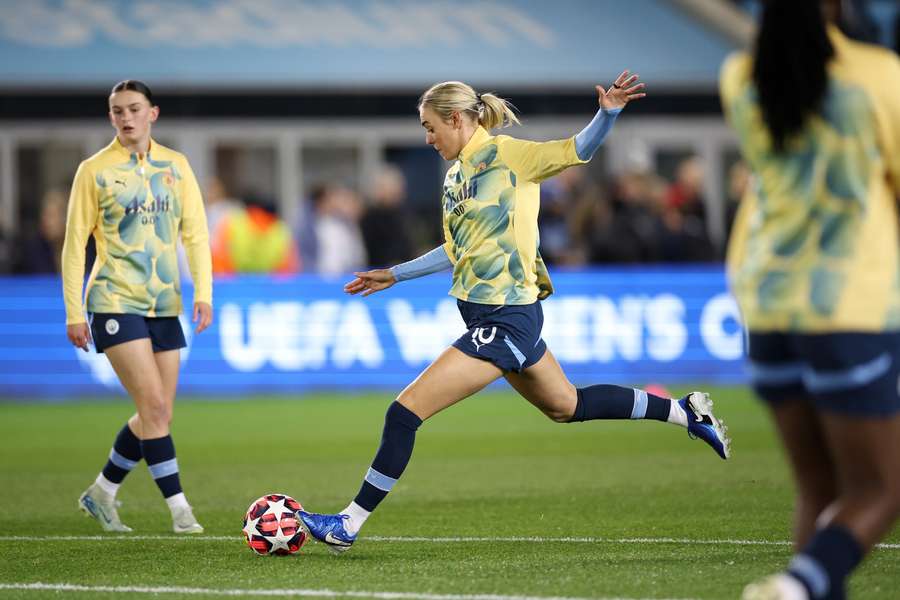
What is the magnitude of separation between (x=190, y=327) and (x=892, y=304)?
13.2 meters

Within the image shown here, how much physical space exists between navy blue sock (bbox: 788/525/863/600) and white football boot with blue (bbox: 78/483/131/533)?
5018 mm

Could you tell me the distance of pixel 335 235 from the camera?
762 inches

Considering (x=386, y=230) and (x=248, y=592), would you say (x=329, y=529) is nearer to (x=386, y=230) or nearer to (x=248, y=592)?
(x=248, y=592)

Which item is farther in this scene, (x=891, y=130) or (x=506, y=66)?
(x=506, y=66)

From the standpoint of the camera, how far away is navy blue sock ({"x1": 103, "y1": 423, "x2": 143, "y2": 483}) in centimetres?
870

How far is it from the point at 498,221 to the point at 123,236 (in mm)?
2280

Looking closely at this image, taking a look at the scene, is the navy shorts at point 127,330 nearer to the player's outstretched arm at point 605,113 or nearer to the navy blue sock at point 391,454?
the navy blue sock at point 391,454

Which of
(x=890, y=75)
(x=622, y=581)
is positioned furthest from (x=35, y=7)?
(x=890, y=75)

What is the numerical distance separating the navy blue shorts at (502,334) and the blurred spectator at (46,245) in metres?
12.1

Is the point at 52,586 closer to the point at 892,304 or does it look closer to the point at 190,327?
the point at 892,304

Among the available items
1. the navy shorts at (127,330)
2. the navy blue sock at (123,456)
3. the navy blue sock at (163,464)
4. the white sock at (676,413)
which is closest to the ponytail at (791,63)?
the white sock at (676,413)

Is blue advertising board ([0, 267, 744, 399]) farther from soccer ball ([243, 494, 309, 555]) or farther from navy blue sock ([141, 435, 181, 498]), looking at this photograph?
soccer ball ([243, 494, 309, 555])

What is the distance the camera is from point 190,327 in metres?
17.0

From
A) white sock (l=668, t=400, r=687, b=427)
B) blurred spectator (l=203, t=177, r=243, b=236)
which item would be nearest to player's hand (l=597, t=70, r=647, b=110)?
white sock (l=668, t=400, r=687, b=427)
